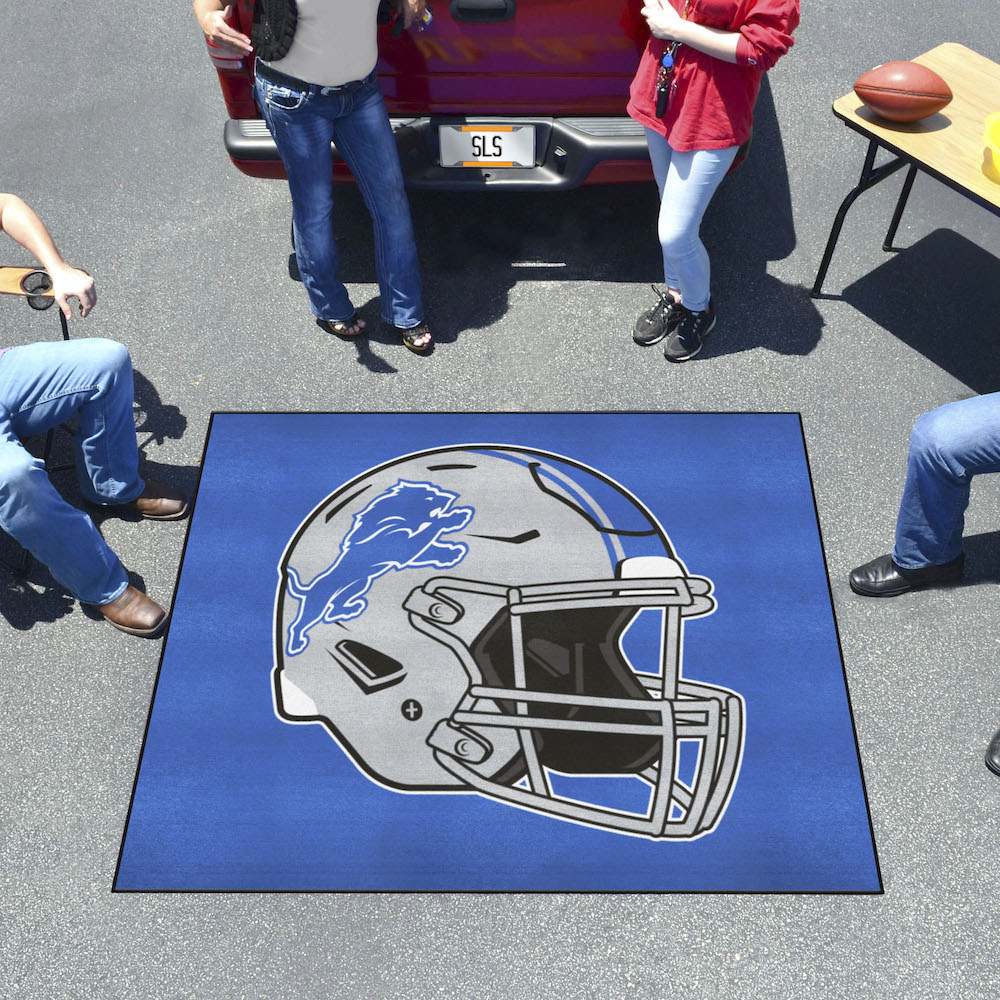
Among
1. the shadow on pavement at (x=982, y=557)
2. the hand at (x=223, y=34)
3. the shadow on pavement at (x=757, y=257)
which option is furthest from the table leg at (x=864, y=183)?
the hand at (x=223, y=34)

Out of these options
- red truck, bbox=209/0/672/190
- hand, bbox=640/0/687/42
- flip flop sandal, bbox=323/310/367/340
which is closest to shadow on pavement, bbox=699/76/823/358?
red truck, bbox=209/0/672/190

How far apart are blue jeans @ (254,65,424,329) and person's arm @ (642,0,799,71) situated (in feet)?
2.99

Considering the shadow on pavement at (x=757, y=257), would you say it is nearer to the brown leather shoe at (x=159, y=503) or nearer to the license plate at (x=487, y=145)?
the license plate at (x=487, y=145)

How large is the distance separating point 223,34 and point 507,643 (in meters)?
2.01

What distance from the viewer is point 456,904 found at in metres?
2.59

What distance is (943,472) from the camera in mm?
2832

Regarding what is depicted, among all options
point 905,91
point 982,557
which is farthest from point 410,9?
point 982,557

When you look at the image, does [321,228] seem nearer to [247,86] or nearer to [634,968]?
[247,86]

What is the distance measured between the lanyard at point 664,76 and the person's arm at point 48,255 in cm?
178

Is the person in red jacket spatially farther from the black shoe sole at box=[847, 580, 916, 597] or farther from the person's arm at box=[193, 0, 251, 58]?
the person's arm at box=[193, 0, 251, 58]

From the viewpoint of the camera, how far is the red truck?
10.9 feet

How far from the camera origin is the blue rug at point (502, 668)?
267 centimetres

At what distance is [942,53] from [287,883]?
3.43 meters

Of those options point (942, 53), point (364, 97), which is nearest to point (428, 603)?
point (364, 97)
